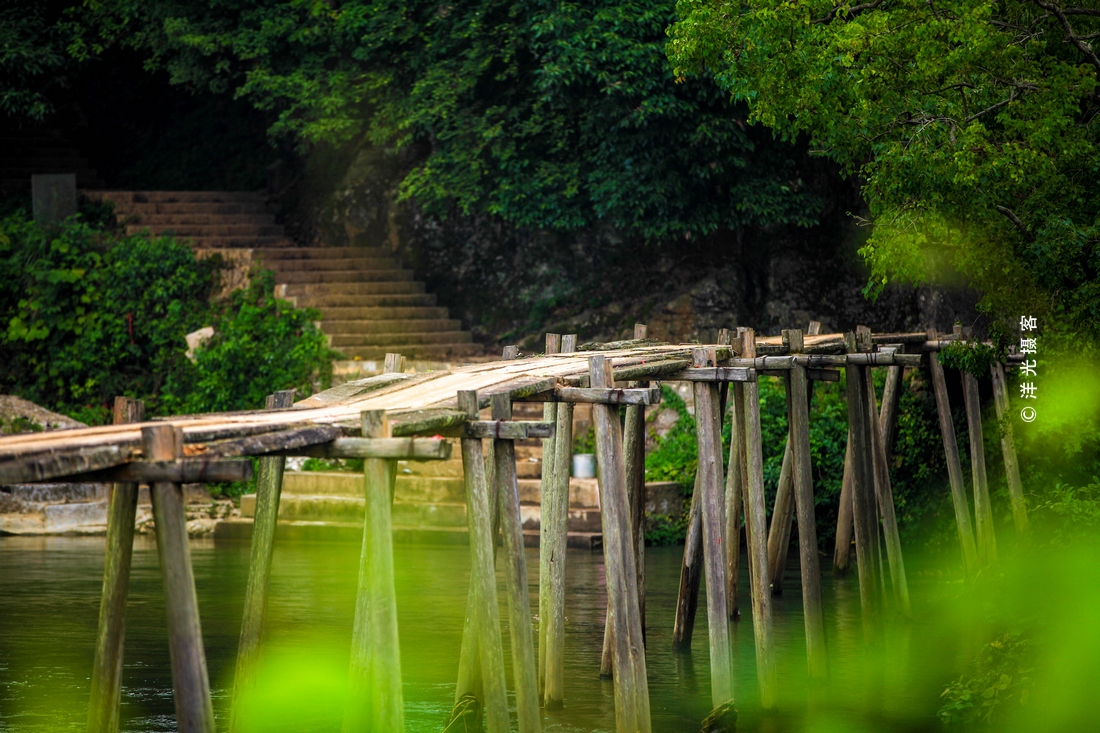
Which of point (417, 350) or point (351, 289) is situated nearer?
point (417, 350)

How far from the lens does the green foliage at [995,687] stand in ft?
27.2

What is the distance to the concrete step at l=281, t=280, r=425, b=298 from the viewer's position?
753 inches

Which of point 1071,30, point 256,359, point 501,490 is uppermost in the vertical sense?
point 1071,30

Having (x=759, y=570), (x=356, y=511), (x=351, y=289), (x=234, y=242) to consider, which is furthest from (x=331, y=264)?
(x=759, y=570)

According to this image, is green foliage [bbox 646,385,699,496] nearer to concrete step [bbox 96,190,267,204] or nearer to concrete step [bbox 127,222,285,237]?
concrete step [bbox 127,222,285,237]

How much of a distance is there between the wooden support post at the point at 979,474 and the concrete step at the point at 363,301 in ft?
28.7

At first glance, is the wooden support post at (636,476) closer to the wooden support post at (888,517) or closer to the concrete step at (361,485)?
the wooden support post at (888,517)

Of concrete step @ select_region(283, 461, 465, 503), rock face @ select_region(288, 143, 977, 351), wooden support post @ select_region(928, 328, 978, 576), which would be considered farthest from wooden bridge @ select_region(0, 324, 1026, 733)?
rock face @ select_region(288, 143, 977, 351)

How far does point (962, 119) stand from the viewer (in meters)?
10.0

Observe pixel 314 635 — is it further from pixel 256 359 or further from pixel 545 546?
pixel 256 359

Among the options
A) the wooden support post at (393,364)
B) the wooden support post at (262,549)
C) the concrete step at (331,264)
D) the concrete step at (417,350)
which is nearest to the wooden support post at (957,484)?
the wooden support post at (393,364)

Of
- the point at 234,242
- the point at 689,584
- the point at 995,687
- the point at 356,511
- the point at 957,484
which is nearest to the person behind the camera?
the point at 995,687

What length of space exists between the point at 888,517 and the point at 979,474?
2012 mm

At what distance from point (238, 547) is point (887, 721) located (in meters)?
9.24
